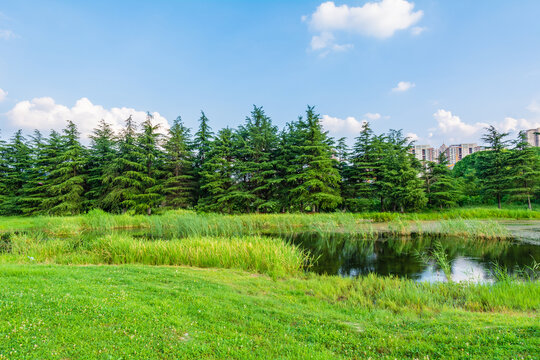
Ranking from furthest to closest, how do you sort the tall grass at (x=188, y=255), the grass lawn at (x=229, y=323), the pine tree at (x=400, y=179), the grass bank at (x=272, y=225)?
the pine tree at (x=400, y=179) → the grass bank at (x=272, y=225) → the tall grass at (x=188, y=255) → the grass lawn at (x=229, y=323)

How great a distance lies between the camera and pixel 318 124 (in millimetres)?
26672

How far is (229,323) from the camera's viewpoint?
4043 mm

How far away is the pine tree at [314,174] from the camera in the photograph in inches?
931

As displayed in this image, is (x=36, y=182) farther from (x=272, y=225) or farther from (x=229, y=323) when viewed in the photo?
(x=229, y=323)

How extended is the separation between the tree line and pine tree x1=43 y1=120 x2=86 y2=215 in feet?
0.38

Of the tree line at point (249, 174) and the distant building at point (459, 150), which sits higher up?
the distant building at point (459, 150)

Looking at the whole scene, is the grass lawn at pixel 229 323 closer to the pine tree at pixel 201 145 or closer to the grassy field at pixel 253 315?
the grassy field at pixel 253 315

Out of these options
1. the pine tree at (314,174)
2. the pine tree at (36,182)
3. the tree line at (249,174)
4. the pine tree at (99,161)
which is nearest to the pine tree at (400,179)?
the tree line at (249,174)

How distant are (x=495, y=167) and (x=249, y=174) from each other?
2478 cm

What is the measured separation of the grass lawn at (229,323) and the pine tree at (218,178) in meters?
20.0

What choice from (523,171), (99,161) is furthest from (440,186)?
(99,161)

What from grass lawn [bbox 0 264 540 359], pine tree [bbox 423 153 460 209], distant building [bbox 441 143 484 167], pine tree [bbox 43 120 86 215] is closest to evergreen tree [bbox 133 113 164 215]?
pine tree [bbox 43 120 86 215]

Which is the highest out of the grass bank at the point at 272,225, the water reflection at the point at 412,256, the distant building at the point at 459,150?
the distant building at the point at 459,150

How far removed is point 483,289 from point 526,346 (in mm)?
3646
